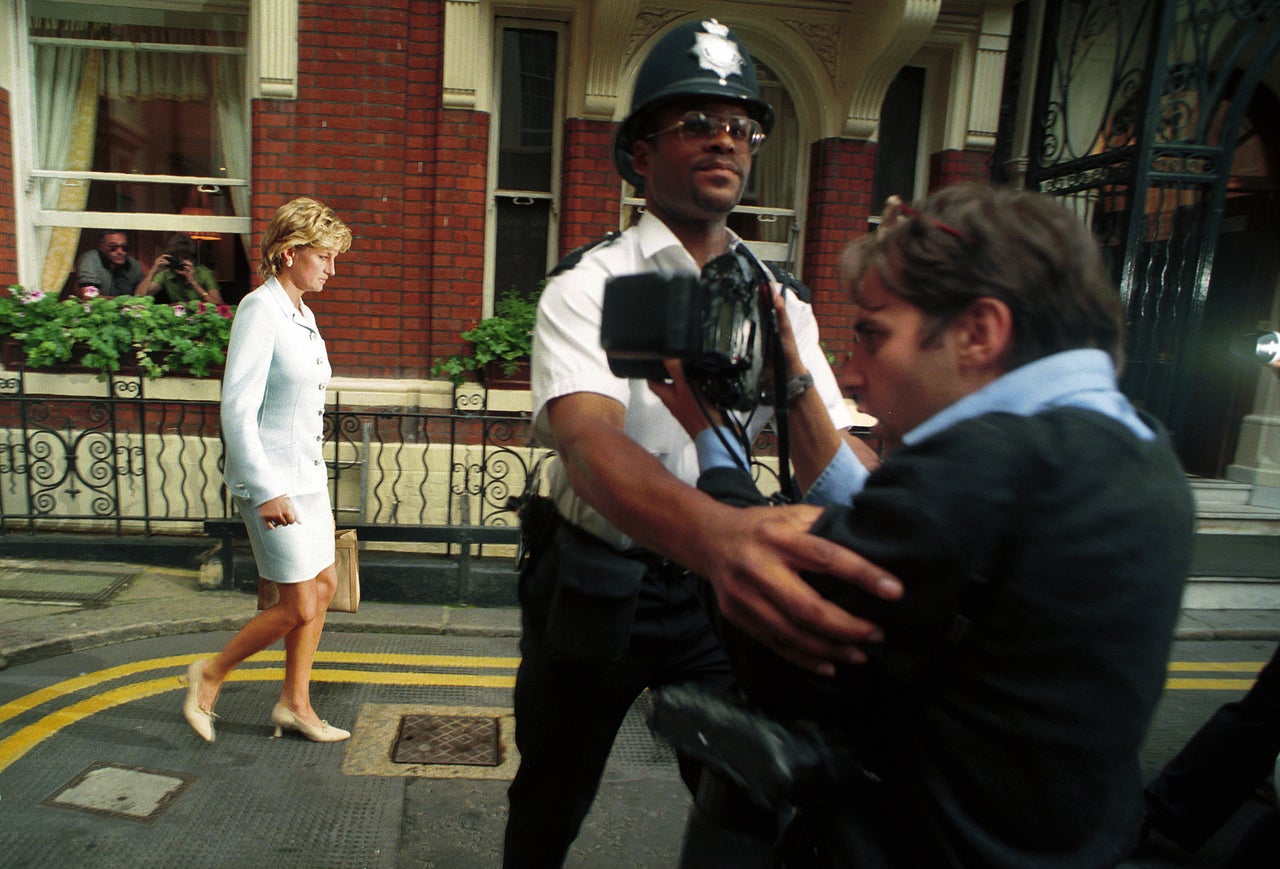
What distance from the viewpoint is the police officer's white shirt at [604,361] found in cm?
162

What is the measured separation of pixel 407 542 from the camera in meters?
5.76

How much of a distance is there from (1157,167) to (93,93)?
25.3 ft

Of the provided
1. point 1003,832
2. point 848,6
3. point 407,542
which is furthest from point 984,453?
point 848,6

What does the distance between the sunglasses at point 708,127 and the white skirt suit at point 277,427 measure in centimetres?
203

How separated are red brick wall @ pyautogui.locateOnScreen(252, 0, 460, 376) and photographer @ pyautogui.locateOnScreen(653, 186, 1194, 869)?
585cm

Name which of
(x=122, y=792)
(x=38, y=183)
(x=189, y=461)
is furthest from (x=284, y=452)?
(x=38, y=183)

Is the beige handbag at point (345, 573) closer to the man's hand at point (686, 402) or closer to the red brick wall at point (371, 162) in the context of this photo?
the man's hand at point (686, 402)

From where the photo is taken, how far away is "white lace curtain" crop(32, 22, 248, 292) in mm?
6645

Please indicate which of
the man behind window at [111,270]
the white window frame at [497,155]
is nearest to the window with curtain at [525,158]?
the white window frame at [497,155]

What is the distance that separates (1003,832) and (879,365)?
559 millimetres

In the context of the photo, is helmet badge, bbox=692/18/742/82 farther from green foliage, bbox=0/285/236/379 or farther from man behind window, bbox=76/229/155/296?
man behind window, bbox=76/229/155/296

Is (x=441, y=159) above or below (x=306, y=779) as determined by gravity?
above

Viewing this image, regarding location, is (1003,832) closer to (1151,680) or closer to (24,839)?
(1151,680)

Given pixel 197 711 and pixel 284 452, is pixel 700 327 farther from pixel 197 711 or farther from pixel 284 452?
pixel 197 711
